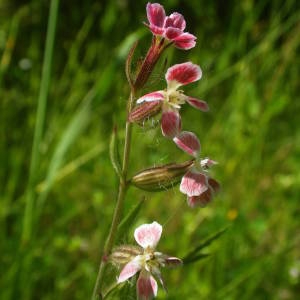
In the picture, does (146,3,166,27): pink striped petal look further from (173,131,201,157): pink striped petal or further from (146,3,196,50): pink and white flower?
(173,131,201,157): pink striped petal

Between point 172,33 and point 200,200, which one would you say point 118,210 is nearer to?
point 200,200

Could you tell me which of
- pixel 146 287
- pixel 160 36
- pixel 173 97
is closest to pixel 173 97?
pixel 173 97

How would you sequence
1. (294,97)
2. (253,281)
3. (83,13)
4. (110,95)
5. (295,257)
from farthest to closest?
(83,13), (294,97), (110,95), (295,257), (253,281)

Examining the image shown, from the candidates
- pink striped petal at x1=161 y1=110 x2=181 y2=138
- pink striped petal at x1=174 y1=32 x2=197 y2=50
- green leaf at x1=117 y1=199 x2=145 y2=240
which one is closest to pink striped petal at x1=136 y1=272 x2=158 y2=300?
green leaf at x1=117 y1=199 x2=145 y2=240

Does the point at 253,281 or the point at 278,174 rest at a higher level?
the point at 278,174

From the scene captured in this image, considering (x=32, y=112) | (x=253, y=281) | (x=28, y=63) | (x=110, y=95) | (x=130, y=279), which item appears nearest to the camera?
(x=130, y=279)

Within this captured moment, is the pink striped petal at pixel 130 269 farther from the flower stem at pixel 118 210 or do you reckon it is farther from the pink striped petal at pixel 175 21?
the pink striped petal at pixel 175 21

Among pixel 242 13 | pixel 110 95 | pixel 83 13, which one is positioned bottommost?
pixel 110 95

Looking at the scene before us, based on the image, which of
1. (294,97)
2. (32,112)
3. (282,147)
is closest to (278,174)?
(282,147)

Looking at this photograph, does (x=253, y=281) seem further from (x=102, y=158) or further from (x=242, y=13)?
(x=242, y=13)
